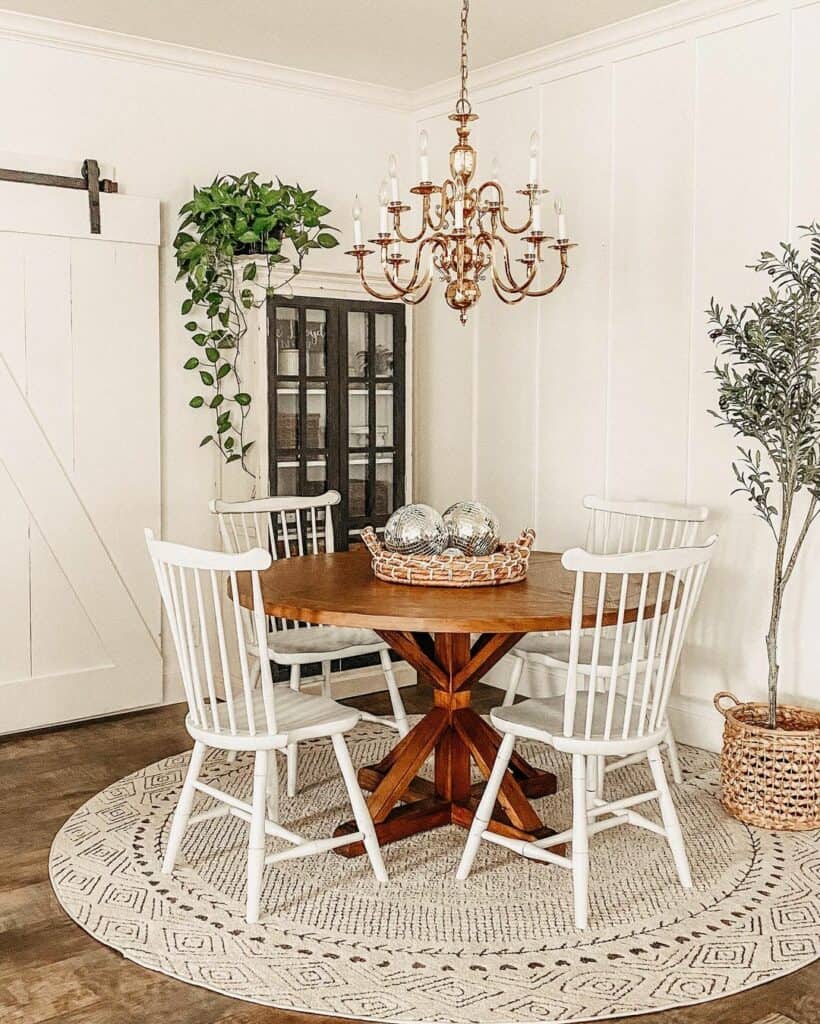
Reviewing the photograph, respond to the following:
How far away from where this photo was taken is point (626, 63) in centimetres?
436

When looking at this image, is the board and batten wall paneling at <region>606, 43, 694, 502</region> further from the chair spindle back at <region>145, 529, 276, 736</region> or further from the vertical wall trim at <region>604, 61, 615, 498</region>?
the chair spindle back at <region>145, 529, 276, 736</region>

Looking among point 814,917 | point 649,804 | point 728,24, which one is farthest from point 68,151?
point 814,917

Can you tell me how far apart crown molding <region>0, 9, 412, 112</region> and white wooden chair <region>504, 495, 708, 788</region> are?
2335 millimetres

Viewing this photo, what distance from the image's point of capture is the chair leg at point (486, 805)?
9.77 ft

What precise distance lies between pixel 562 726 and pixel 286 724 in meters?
0.71

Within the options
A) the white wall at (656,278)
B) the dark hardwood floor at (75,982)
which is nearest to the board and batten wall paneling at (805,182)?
the white wall at (656,278)

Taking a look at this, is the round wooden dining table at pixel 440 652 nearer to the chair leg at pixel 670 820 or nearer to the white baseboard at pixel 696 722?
the chair leg at pixel 670 820

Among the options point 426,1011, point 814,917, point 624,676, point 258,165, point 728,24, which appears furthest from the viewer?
point 258,165

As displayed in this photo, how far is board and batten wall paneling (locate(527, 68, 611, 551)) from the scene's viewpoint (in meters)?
4.52

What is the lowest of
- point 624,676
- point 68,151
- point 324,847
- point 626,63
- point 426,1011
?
point 426,1011

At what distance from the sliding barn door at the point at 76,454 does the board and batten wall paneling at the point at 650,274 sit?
188 centimetres

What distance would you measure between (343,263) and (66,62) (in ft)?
4.68

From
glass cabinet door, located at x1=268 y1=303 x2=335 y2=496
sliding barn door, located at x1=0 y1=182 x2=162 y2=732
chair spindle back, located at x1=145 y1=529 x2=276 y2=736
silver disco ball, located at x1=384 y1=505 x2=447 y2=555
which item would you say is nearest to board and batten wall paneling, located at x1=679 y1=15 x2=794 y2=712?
silver disco ball, located at x1=384 y1=505 x2=447 y2=555

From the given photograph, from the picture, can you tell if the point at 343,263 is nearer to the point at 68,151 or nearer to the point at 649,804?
the point at 68,151
